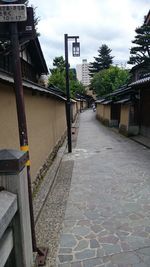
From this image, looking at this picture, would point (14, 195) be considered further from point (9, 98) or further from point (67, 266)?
point (9, 98)

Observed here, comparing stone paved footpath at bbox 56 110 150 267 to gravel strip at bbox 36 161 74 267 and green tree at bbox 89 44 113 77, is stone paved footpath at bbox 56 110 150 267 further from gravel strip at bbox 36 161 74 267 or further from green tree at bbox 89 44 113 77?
green tree at bbox 89 44 113 77

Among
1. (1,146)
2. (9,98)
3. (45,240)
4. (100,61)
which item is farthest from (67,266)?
(100,61)

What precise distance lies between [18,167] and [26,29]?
1.71m

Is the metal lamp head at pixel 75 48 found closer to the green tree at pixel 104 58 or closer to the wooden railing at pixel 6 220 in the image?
the wooden railing at pixel 6 220

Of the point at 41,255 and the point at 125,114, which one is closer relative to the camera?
the point at 41,255

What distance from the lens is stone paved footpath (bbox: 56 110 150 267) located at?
12.0ft

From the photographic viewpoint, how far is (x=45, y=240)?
412 centimetres

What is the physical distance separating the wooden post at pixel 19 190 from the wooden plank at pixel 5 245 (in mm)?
119

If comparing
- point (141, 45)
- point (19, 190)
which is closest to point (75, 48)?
point (19, 190)

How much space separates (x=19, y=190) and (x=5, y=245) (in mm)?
573

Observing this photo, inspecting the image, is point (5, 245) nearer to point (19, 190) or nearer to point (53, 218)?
point (19, 190)

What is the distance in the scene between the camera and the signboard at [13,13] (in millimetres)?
2721

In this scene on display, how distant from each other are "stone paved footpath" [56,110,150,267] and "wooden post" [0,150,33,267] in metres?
0.92

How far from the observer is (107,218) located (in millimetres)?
4848
